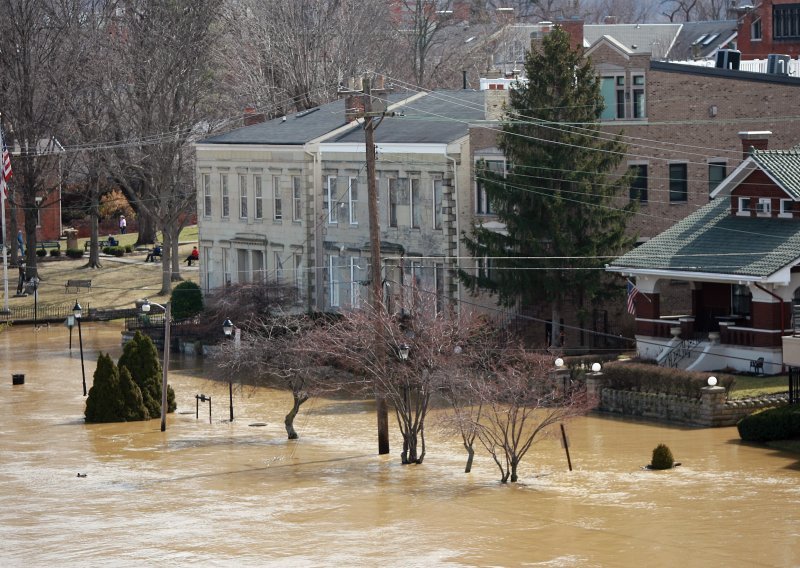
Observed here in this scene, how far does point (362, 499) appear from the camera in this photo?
3612 centimetres

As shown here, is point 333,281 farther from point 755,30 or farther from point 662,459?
point 755,30

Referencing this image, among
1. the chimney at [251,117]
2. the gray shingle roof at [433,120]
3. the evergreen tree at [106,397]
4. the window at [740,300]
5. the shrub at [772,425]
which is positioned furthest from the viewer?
the chimney at [251,117]

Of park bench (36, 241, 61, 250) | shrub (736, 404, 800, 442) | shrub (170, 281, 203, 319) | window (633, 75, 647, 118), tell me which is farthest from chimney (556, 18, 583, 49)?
park bench (36, 241, 61, 250)

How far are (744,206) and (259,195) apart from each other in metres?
25.8

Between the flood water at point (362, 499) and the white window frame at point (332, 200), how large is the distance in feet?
52.6

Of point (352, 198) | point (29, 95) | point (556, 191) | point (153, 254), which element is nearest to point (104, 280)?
point (153, 254)

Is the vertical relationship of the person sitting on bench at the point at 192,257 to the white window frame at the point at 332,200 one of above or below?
below

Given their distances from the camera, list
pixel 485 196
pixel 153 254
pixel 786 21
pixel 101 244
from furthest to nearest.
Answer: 1. pixel 101 244
2. pixel 786 21
3. pixel 153 254
4. pixel 485 196

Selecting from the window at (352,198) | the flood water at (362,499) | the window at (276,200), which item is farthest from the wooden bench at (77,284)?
the flood water at (362,499)

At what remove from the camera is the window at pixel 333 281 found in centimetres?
6488

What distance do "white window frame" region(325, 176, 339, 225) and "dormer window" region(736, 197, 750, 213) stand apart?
64.1ft

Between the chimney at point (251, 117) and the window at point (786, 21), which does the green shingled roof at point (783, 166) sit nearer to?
the chimney at point (251, 117)

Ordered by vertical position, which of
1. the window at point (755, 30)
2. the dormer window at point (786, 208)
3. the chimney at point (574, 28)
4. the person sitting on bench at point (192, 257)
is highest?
the window at point (755, 30)

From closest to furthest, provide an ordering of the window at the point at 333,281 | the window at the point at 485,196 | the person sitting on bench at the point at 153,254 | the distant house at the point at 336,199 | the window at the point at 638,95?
1. the window at the point at 638,95
2. the window at the point at 485,196
3. the distant house at the point at 336,199
4. the window at the point at 333,281
5. the person sitting on bench at the point at 153,254
